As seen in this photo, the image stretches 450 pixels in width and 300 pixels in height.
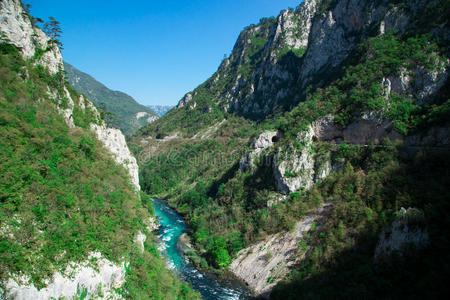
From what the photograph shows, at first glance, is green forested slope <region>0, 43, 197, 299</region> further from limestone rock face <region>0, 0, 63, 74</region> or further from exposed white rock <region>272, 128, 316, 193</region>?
exposed white rock <region>272, 128, 316, 193</region>

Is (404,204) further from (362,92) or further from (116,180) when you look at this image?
(116,180)

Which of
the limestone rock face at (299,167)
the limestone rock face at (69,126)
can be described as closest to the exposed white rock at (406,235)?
the limestone rock face at (299,167)

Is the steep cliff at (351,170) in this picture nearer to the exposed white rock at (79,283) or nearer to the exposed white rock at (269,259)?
the exposed white rock at (269,259)

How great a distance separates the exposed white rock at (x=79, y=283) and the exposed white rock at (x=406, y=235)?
30116 mm

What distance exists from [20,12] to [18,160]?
31.0 metres

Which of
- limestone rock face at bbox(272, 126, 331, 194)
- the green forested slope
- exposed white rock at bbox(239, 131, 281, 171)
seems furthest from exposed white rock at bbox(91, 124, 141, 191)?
exposed white rock at bbox(239, 131, 281, 171)

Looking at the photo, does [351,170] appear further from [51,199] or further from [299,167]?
[51,199]

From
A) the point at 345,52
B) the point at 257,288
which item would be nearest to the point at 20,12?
the point at 257,288

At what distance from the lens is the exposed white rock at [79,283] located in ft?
47.1

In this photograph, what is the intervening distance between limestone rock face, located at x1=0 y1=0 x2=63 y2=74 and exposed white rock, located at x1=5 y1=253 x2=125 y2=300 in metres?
34.5

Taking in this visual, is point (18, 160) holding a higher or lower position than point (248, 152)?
lower

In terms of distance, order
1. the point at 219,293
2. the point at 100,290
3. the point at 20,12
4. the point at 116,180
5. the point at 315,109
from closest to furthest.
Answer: the point at 100,290, the point at 116,180, the point at 20,12, the point at 219,293, the point at 315,109

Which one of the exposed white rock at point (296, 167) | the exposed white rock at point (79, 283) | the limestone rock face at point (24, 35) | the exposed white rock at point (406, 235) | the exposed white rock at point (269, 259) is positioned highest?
the limestone rock face at point (24, 35)

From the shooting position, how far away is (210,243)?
58.9 meters
